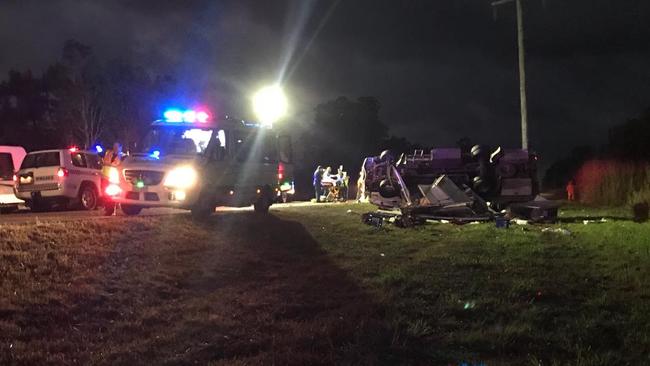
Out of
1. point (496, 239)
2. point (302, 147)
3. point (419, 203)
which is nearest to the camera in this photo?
point (496, 239)

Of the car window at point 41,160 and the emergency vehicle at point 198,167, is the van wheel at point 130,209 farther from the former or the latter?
the car window at point 41,160

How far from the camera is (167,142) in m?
13.5

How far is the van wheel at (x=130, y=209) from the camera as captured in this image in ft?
43.9

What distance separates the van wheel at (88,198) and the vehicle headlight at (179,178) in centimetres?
595

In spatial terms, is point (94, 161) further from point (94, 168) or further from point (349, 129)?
point (349, 129)

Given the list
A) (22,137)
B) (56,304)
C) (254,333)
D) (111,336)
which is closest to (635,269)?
(254,333)

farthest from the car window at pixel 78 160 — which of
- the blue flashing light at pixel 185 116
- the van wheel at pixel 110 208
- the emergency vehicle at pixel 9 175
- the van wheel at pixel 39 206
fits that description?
the blue flashing light at pixel 185 116

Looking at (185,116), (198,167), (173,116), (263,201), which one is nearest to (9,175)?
(173,116)

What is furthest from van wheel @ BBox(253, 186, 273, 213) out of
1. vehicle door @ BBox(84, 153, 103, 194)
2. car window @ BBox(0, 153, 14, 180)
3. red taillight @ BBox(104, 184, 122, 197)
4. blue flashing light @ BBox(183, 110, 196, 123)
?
car window @ BBox(0, 153, 14, 180)

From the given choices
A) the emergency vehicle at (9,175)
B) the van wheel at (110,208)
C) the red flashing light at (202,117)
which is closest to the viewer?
the van wheel at (110,208)

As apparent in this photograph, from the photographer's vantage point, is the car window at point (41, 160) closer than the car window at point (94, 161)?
Yes

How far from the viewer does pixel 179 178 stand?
12523 millimetres

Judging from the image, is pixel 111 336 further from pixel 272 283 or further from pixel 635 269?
pixel 635 269

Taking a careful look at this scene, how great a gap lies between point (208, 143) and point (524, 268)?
744cm
